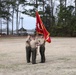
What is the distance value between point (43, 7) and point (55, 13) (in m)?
3.17

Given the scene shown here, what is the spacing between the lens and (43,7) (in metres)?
72.2

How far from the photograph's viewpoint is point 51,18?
235 feet

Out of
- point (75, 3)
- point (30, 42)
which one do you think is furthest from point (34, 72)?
point (75, 3)

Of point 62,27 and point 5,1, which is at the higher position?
point 5,1

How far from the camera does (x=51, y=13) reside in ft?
237

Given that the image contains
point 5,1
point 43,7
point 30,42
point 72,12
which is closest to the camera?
point 30,42

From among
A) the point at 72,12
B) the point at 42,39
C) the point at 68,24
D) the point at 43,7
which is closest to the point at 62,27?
the point at 68,24

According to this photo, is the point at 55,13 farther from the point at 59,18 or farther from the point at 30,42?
the point at 30,42

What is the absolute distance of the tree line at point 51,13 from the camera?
208 feet

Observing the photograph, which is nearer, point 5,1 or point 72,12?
point 5,1

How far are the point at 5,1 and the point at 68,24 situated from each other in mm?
13552

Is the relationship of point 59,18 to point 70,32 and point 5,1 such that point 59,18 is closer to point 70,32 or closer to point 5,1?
point 70,32

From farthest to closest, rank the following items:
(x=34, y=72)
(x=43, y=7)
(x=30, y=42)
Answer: (x=43, y=7) < (x=30, y=42) < (x=34, y=72)

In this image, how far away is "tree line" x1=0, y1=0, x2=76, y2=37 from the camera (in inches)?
2495
